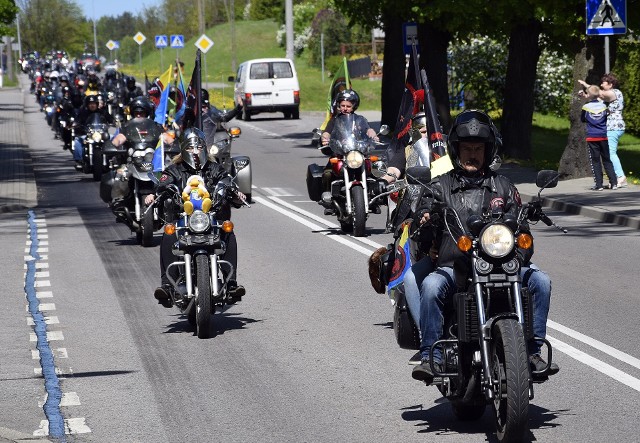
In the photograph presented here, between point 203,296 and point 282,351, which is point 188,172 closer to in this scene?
point 203,296

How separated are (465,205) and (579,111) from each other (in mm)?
18011

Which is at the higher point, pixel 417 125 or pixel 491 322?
pixel 417 125

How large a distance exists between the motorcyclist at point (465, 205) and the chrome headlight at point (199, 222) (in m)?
3.48

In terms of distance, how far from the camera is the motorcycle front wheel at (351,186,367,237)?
17250mm

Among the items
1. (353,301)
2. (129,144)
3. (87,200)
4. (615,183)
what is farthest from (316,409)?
(87,200)

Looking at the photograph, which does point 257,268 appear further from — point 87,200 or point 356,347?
point 87,200

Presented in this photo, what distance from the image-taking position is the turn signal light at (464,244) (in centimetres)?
685

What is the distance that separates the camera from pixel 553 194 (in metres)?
22.1

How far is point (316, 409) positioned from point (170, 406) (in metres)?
0.84

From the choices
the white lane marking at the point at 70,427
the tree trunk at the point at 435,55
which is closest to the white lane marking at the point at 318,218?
the white lane marking at the point at 70,427

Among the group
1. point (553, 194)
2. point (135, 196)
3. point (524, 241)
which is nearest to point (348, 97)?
point (135, 196)

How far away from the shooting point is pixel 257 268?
48.9ft

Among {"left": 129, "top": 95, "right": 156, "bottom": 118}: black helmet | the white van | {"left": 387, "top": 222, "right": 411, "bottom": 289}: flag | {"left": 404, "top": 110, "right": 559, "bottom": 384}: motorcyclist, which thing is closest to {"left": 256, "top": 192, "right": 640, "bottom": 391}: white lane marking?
{"left": 387, "top": 222, "right": 411, "bottom": 289}: flag

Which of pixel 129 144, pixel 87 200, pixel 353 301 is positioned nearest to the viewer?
pixel 353 301
